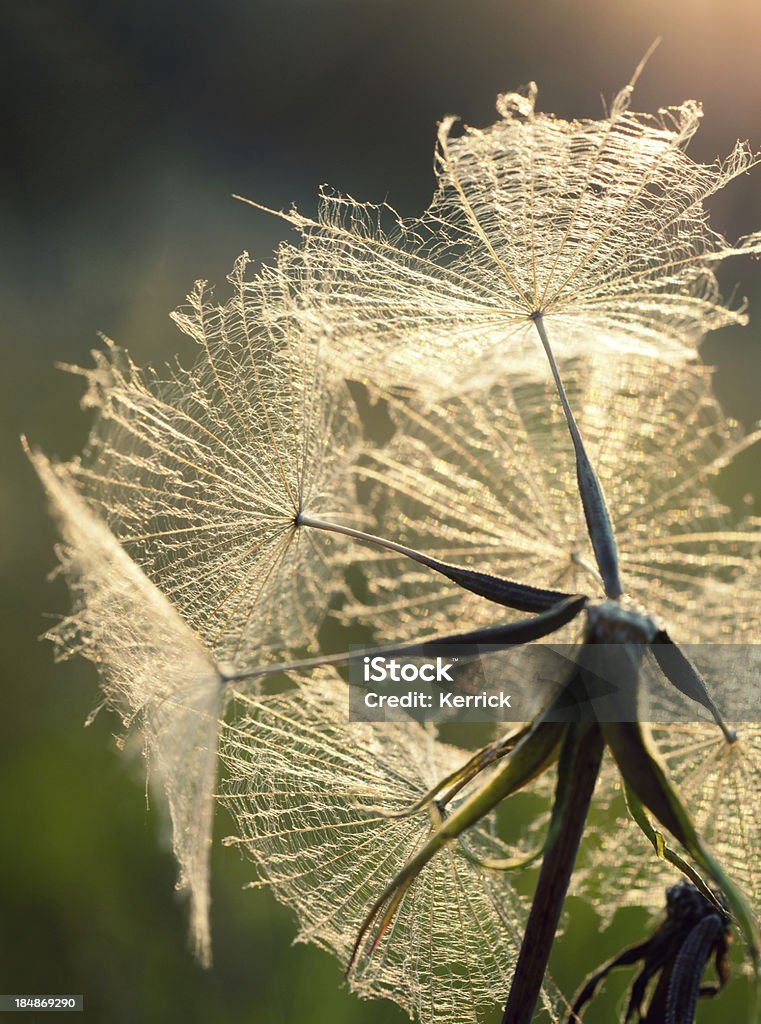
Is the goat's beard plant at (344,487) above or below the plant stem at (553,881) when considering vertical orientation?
above

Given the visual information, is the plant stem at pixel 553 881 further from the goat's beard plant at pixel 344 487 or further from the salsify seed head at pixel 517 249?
the salsify seed head at pixel 517 249

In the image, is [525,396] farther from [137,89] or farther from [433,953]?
[137,89]

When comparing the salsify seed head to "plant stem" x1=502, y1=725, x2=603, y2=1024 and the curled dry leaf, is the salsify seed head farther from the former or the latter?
"plant stem" x1=502, y1=725, x2=603, y2=1024

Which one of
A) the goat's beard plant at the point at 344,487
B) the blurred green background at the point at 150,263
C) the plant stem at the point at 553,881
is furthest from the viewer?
the blurred green background at the point at 150,263

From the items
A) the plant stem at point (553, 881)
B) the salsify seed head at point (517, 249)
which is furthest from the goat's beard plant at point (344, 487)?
the plant stem at point (553, 881)

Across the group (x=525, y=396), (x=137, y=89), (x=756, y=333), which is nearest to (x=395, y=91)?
(x=137, y=89)

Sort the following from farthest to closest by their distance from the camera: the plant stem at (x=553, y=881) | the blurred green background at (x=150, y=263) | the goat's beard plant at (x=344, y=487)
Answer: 1. the blurred green background at (x=150, y=263)
2. the goat's beard plant at (x=344, y=487)
3. the plant stem at (x=553, y=881)
